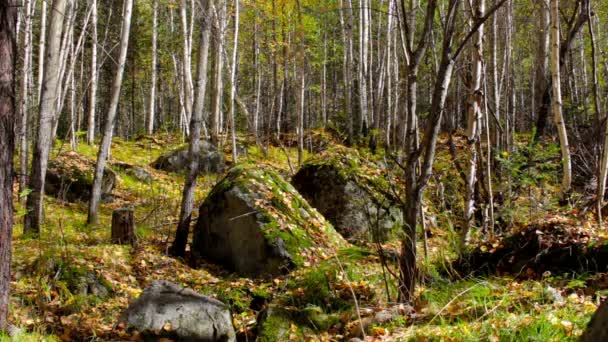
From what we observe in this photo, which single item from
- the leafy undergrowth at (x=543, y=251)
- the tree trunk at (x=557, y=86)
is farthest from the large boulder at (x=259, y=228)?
the tree trunk at (x=557, y=86)

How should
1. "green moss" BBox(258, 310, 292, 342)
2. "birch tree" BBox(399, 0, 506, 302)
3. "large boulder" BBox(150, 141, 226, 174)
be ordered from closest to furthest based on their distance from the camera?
1. "birch tree" BBox(399, 0, 506, 302)
2. "green moss" BBox(258, 310, 292, 342)
3. "large boulder" BBox(150, 141, 226, 174)

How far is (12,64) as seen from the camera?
355 cm

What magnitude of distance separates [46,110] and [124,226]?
202cm

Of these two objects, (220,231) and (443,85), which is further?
(220,231)

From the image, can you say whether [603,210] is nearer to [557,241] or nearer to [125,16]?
[557,241]

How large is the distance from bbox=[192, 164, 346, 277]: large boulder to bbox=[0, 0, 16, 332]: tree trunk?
9.72 ft

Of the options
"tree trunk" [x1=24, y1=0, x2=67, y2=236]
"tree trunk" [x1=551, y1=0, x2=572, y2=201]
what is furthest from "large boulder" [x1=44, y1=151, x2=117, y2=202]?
"tree trunk" [x1=551, y1=0, x2=572, y2=201]

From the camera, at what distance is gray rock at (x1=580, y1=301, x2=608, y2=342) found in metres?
1.63

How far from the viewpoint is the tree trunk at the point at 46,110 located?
22.7 feet

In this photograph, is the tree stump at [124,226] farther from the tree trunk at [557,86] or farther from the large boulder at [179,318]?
the tree trunk at [557,86]

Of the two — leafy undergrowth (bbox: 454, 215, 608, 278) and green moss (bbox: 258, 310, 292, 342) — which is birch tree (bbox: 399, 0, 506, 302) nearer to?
green moss (bbox: 258, 310, 292, 342)

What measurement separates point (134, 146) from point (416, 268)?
1578 cm

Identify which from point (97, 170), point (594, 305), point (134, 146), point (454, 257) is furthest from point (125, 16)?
point (134, 146)

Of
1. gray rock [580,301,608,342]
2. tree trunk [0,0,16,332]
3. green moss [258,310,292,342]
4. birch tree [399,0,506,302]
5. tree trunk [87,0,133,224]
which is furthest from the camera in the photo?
tree trunk [87,0,133,224]
